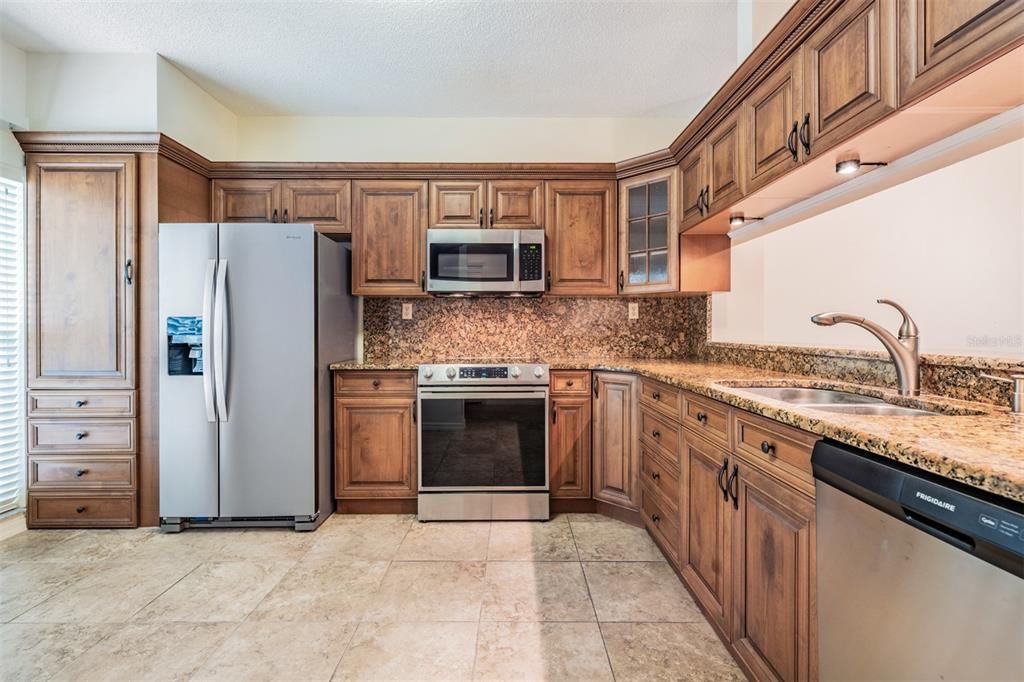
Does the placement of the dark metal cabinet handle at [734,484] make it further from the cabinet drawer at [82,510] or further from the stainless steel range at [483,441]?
the cabinet drawer at [82,510]

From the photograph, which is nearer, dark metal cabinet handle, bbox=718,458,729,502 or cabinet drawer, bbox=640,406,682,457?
dark metal cabinet handle, bbox=718,458,729,502

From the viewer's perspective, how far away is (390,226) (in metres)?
3.01

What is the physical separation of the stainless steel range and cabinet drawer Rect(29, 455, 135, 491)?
169 centimetres

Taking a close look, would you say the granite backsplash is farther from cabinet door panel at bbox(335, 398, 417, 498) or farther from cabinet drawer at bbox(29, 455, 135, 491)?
cabinet drawer at bbox(29, 455, 135, 491)

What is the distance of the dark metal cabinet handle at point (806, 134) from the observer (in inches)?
58.4

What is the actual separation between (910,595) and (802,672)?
0.48 m

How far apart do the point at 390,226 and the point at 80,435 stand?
2165 millimetres

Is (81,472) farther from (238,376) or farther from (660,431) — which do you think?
(660,431)

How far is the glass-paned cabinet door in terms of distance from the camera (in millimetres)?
2771

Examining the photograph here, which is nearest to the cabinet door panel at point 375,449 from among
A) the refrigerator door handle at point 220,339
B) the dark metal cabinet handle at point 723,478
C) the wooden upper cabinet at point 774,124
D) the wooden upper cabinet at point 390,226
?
the refrigerator door handle at point 220,339

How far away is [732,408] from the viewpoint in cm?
150

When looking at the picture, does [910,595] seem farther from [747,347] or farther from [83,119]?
[83,119]

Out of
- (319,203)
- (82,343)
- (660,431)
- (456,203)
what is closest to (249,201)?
(319,203)

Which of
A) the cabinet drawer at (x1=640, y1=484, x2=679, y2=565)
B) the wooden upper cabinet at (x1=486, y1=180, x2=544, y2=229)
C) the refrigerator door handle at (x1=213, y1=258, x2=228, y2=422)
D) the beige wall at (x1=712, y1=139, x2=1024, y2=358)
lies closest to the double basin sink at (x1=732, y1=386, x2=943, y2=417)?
the beige wall at (x1=712, y1=139, x2=1024, y2=358)
